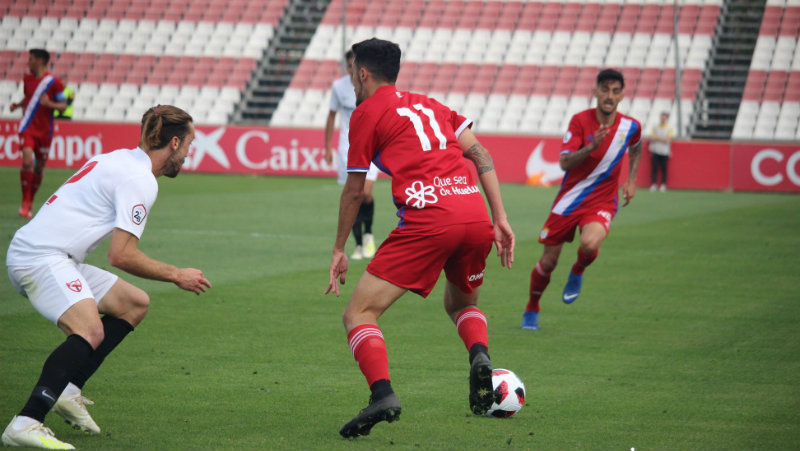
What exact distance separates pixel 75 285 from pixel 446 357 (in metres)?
3.05

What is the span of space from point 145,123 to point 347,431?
5.84 feet

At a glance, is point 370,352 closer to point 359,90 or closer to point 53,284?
point 359,90

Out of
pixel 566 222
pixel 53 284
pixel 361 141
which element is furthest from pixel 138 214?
pixel 566 222

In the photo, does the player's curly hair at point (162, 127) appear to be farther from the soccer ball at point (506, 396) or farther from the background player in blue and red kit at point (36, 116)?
the background player in blue and red kit at point (36, 116)

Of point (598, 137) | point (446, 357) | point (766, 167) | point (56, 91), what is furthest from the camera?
point (766, 167)

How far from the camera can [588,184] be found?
8531 millimetres

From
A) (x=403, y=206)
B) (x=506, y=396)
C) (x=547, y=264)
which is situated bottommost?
(x=506, y=396)

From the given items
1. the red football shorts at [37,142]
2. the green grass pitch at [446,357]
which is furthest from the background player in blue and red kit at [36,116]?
the green grass pitch at [446,357]

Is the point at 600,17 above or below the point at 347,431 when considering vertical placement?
above

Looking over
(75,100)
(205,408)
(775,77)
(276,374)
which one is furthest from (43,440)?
(75,100)

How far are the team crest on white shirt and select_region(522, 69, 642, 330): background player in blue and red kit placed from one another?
427 centimetres

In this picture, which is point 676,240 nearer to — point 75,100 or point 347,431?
point 347,431

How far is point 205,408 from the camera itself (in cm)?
559

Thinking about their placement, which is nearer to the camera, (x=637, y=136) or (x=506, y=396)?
(x=506, y=396)
